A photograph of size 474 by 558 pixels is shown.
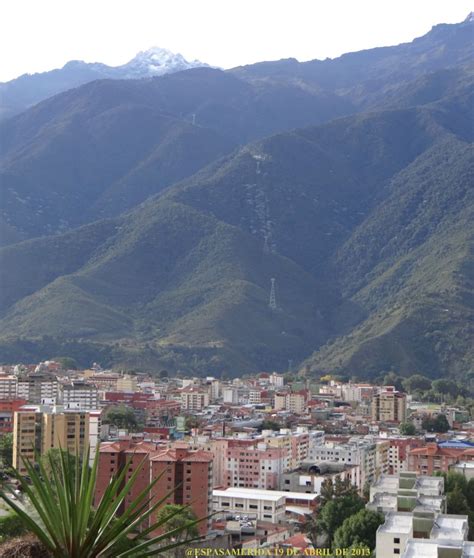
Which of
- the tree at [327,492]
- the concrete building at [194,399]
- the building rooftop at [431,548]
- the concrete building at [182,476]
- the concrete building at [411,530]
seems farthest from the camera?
the concrete building at [194,399]

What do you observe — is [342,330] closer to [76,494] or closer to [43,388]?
[43,388]

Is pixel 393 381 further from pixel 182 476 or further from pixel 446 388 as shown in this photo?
pixel 182 476

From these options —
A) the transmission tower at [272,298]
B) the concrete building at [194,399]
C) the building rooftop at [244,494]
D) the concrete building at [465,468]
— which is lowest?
the building rooftop at [244,494]

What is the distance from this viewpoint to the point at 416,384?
105000 millimetres

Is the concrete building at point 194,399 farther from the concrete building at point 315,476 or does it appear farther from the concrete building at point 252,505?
the concrete building at point 252,505

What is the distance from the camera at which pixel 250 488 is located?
167ft

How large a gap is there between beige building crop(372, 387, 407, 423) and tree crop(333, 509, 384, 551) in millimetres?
50454

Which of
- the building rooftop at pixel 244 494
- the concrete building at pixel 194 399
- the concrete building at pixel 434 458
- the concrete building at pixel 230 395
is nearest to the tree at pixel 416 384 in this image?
the concrete building at pixel 230 395

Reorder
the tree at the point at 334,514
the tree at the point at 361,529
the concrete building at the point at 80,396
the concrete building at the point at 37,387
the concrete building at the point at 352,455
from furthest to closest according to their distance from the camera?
1. the concrete building at the point at 37,387
2. the concrete building at the point at 80,396
3. the concrete building at the point at 352,455
4. the tree at the point at 334,514
5. the tree at the point at 361,529

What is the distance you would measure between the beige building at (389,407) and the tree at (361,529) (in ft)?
166

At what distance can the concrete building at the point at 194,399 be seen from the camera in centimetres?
8562

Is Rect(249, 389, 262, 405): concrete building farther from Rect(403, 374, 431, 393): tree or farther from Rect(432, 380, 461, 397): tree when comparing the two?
Rect(432, 380, 461, 397): tree

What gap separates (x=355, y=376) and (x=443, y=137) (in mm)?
90265

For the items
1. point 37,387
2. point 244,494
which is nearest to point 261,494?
point 244,494
